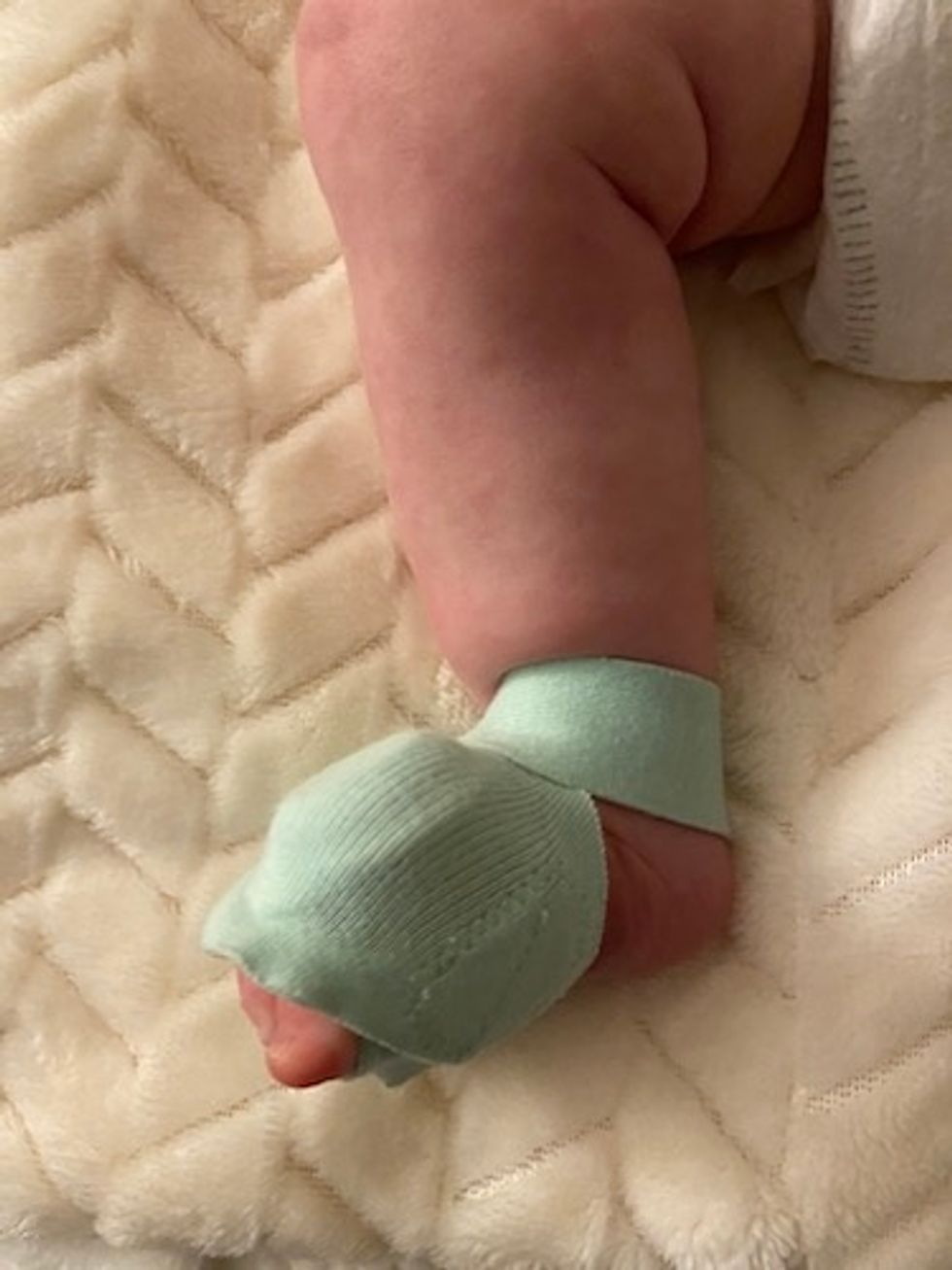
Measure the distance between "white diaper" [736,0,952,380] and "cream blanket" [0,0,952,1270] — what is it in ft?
0.09

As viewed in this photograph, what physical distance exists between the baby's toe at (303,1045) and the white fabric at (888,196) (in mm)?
333

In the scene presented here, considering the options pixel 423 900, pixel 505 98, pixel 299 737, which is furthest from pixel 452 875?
pixel 505 98

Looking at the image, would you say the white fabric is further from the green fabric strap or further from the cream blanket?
the green fabric strap

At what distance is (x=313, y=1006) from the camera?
56 centimetres

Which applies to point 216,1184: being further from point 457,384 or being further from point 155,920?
point 457,384

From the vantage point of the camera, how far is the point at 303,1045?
0.57 metres

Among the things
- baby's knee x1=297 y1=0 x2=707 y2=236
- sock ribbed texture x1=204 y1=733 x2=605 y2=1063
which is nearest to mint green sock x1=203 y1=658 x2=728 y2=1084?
sock ribbed texture x1=204 y1=733 x2=605 y2=1063

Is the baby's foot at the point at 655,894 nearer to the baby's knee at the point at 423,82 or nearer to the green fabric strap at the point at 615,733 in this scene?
the green fabric strap at the point at 615,733

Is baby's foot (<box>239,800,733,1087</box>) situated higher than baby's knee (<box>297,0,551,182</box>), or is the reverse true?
baby's knee (<box>297,0,551,182</box>)

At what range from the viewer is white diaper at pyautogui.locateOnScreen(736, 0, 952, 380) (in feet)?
2.15

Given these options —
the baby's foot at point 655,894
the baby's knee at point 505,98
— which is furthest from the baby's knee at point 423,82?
the baby's foot at point 655,894

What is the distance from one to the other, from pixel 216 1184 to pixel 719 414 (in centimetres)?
34

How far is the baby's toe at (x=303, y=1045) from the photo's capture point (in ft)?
1.87

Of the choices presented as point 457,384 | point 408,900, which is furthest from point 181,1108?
point 457,384
